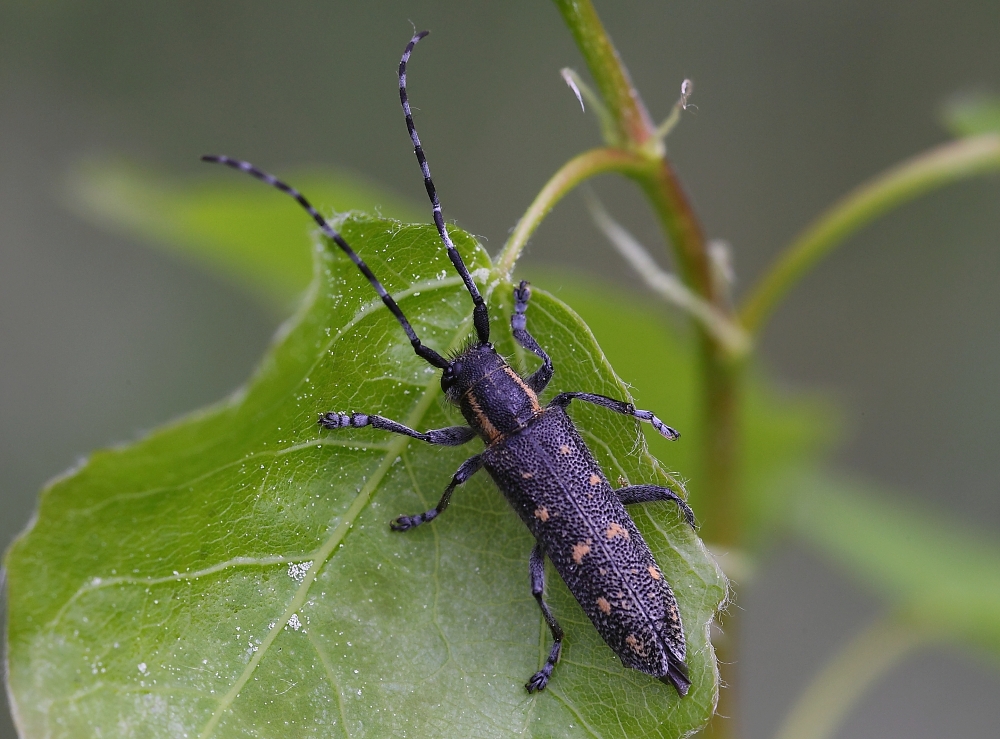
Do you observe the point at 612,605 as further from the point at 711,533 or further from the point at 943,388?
the point at 943,388

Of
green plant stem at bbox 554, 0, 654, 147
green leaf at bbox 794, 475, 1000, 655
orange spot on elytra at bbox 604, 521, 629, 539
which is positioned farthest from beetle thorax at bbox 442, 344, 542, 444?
green leaf at bbox 794, 475, 1000, 655

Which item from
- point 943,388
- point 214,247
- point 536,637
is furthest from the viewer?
point 943,388

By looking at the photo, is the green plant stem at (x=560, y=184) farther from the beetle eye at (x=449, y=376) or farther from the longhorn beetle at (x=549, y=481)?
the beetle eye at (x=449, y=376)

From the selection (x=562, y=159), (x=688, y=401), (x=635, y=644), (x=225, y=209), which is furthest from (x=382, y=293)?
(x=562, y=159)

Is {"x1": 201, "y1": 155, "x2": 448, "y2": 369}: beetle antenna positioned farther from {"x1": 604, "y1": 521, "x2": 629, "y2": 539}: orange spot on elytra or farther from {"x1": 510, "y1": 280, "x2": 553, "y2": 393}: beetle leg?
{"x1": 604, "y1": 521, "x2": 629, "y2": 539}: orange spot on elytra

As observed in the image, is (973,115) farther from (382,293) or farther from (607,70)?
(382,293)

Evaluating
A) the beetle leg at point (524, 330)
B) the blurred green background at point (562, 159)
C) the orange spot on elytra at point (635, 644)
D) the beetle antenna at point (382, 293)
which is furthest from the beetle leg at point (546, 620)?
the blurred green background at point (562, 159)

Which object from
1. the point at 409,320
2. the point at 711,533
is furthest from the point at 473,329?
the point at 711,533

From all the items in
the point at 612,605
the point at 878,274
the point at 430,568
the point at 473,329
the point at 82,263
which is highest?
the point at 473,329
